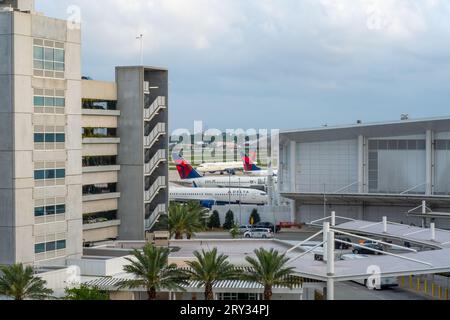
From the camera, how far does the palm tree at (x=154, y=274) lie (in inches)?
1256

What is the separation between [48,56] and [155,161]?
17.4 m

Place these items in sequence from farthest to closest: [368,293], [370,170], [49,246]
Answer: [370,170], [368,293], [49,246]

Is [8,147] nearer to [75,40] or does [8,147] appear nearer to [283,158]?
[75,40]

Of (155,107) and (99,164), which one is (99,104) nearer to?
(99,164)

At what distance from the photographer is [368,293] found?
40500mm

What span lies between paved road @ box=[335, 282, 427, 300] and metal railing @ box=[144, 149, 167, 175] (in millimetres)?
15784

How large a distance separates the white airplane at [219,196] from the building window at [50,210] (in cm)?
4706

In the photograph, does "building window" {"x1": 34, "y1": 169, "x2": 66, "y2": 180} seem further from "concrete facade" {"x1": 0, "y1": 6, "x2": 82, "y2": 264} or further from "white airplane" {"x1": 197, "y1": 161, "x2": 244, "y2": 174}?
"white airplane" {"x1": 197, "y1": 161, "x2": 244, "y2": 174}

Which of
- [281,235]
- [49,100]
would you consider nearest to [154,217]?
[281,235]

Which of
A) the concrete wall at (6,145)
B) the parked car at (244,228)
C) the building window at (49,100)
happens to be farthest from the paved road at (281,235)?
the concrete wall at (6,145)

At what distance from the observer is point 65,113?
39000mm

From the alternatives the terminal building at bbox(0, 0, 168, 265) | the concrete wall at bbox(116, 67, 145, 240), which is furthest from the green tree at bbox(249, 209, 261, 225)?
the terminal building at bbox(0, 0, 168, 265)

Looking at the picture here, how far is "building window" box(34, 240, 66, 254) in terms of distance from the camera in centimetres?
3709
